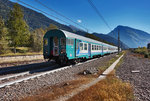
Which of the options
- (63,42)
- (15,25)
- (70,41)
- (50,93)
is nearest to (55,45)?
(63,42)

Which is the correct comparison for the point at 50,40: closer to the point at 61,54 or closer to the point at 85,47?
the point at 61,54

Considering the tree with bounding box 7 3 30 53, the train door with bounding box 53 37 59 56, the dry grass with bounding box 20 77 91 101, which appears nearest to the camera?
the dry grass with bounding box 20 77 91 101

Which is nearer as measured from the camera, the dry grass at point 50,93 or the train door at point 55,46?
the dry grass at point 50,93

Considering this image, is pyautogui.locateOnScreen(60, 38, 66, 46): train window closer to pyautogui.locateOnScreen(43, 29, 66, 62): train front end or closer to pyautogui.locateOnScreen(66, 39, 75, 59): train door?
pyautogui.locateOnScreen(43, 29, 66, 62): train front end

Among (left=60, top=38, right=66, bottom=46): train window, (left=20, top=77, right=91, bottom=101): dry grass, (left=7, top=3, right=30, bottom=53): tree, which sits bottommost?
(left=20, top=77, right=91, bottom=101): dry grass

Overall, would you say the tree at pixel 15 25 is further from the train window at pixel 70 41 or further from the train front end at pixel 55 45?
the train window at pixel 70 41

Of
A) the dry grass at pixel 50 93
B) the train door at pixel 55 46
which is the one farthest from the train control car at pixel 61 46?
the dry grass at pixel 50 93

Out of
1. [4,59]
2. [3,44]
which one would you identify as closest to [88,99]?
[4,59]

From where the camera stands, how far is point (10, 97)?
3.77 m

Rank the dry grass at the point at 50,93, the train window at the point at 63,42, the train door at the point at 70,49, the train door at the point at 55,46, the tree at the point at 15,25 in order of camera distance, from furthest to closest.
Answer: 1. the tree at the point at 15,25
2. the train door at the point at 55,46
3. the train door at the point at 70,49
4. the train window at the point at 63,42
5. the dry grass at the point at 50,93

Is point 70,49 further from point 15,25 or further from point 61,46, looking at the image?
point 15,25

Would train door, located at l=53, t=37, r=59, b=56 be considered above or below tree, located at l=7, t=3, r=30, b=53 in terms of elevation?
below

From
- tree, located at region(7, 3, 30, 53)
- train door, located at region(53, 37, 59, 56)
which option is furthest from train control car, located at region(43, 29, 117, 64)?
tree, located at region(7, 3, 30, 53)

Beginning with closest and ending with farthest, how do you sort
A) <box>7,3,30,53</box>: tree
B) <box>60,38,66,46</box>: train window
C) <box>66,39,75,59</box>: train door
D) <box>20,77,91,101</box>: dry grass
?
1. <box>20,77,91,101</box>: dry grass
2. <box>60,38,66,46</box>: train window
3. <box>66,39,75,59</box>: train door
4. <box>7,3,30,53</box>: tree
